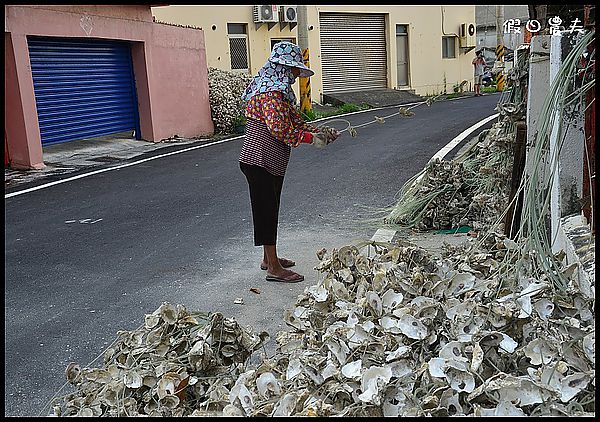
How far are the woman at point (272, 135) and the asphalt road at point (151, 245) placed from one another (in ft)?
1.25

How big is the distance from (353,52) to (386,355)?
24.0 metres

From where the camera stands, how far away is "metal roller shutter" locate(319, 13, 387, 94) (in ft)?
79.9

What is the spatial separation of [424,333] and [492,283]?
501mm

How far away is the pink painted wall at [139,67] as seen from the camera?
11.2 m

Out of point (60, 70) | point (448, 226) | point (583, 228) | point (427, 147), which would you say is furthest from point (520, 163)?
point (60, 70)

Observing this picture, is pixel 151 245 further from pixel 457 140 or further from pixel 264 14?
pixel 264 14

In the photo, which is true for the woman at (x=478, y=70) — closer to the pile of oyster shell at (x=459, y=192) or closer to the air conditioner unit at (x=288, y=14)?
the air conditioner unit at (x=288, y=14)

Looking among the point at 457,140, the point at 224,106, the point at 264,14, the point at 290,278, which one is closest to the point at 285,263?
the point at 290,278

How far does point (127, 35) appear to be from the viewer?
14.3 metres

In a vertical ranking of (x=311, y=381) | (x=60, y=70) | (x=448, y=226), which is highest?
(x=60, y=70)

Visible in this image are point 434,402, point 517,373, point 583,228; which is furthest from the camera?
point 583,228

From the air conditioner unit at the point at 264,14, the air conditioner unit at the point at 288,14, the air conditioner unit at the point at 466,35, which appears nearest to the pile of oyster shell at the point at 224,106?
the air conditioner unit at the point at 264,14

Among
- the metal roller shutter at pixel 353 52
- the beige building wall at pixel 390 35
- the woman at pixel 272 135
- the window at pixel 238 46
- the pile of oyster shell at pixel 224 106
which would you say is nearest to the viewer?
the woman at pixel 272 135

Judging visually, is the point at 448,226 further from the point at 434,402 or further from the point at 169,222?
the point at 434,402
